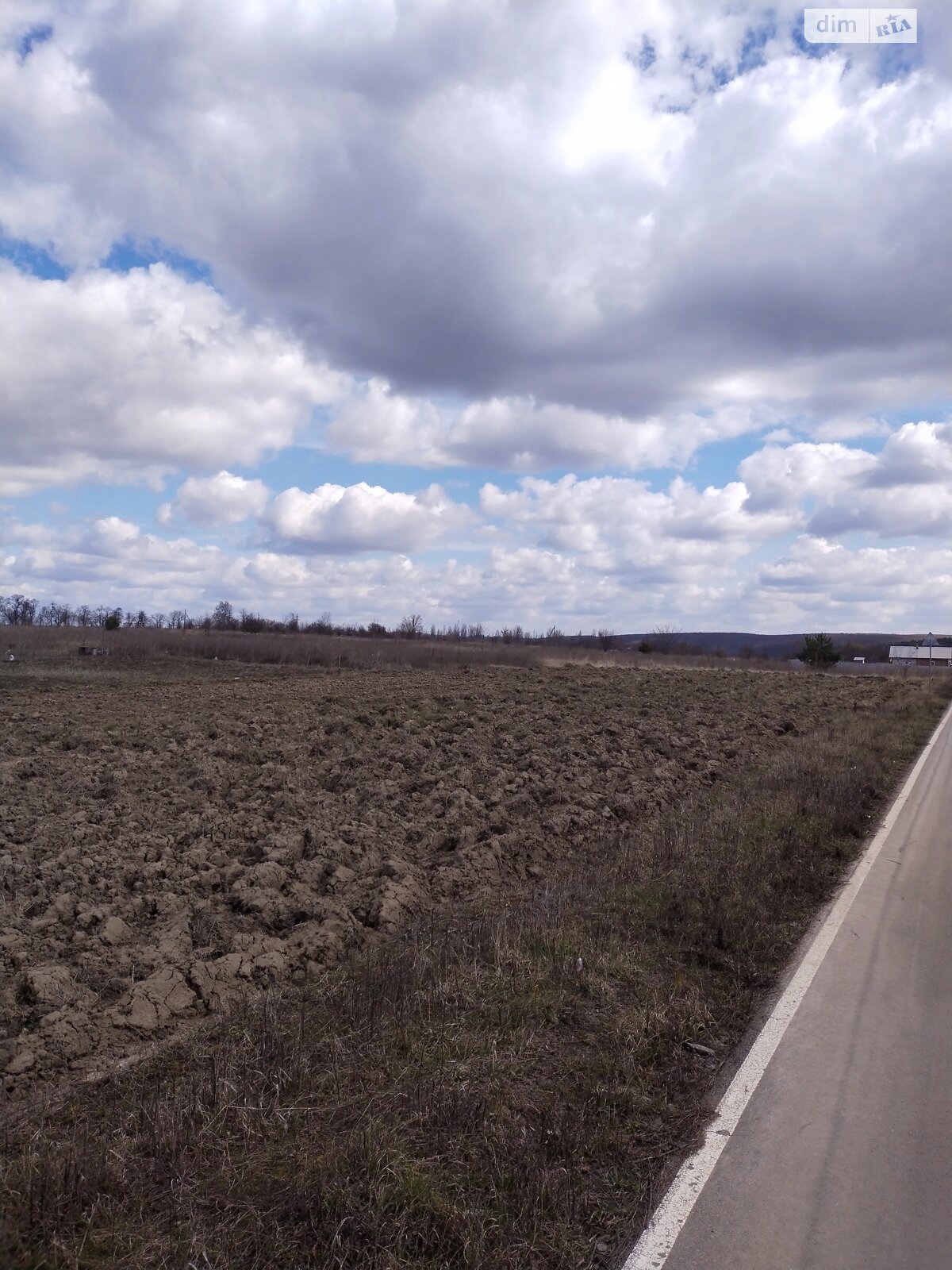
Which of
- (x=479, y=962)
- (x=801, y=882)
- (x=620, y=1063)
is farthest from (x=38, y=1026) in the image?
(x=801, y=882)

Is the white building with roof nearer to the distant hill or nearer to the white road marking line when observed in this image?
the distant hill

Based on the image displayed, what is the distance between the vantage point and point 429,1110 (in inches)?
187

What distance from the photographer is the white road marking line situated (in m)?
3.92

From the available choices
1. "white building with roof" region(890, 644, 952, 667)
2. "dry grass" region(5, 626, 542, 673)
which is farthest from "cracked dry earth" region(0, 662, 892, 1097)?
"white building with roof" region(890, 644, 952, 667)

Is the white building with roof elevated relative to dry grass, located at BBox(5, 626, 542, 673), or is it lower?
elevated

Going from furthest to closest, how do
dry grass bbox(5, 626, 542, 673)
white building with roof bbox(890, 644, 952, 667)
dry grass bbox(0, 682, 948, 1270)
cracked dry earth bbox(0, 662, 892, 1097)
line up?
white building with roof bbox(890, 644, 952, 667) → dry grass bbox(5, 626, 542, 673) → cracked dry earth bbox(0, 662, 892, 1097) → dry grass bbox(0, 682, 948, 1270)

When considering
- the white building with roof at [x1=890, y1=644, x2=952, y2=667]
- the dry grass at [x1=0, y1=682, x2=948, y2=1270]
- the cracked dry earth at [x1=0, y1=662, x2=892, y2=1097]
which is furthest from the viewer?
the white building with roof at [x1=890, y1=644, x2=952, y2=667]

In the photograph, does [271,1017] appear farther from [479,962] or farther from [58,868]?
[58,868]

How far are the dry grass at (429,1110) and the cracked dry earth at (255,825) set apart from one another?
0.80 metres

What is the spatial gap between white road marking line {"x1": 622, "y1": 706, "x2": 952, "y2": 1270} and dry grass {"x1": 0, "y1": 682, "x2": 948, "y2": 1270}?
0.12 meters

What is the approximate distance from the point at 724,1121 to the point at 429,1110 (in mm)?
1508

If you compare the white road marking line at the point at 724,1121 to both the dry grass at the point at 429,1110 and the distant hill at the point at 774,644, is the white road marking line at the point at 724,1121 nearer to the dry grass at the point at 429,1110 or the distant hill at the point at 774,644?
the dry grass at the point at 429,1110

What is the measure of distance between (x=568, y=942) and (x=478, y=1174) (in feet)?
10.6

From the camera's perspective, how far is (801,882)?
31.6ft
